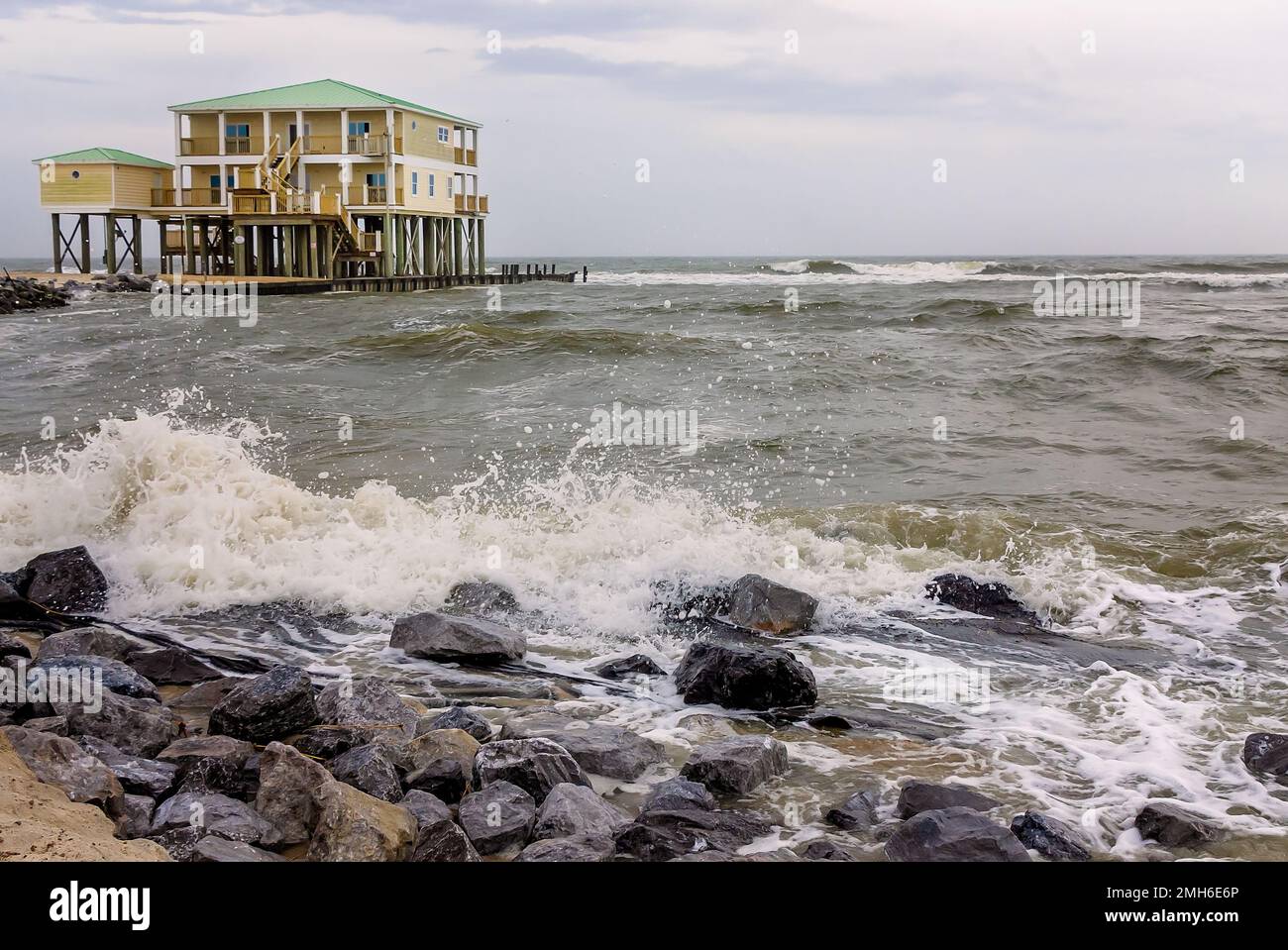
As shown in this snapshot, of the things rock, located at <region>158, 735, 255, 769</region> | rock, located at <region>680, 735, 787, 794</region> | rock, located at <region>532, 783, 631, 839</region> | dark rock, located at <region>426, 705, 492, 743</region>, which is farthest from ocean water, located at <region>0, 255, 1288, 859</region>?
rock, located at <region>158, 735, 255, 769</region>

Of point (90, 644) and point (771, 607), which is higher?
point (90, 644)

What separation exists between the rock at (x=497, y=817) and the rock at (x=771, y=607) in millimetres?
3305

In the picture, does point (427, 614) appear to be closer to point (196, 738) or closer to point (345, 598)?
point (345, 598)

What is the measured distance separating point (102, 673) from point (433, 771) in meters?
2.24

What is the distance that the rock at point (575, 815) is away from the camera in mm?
4590

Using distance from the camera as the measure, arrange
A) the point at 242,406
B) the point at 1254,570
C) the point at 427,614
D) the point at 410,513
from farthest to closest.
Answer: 1. the point at 242,406
2. the point at 410,513
3. the point at 1254,570
4. the point at 427,614

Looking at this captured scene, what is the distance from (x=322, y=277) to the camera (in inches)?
1660

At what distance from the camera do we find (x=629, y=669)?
6945 mm

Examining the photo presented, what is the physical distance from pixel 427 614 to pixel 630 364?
51.3 feet

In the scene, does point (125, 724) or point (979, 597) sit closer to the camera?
point (125, 724)

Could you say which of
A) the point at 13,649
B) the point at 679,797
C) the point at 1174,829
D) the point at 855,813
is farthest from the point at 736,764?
the point at 13,649

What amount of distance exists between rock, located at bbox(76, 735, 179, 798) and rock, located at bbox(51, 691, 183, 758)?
0.12 metres

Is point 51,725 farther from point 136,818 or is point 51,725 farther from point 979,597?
point 979,597
